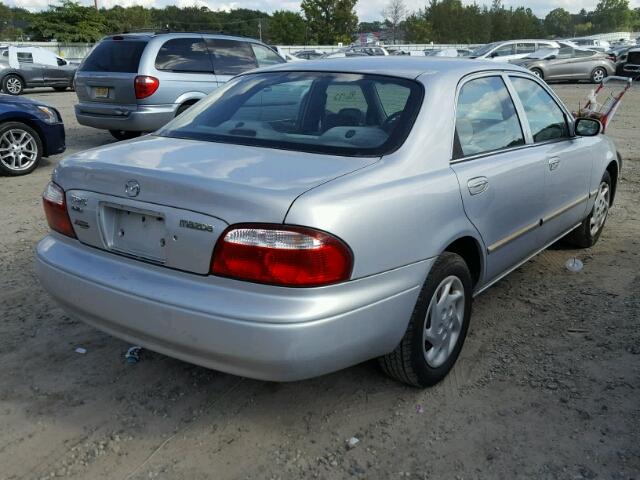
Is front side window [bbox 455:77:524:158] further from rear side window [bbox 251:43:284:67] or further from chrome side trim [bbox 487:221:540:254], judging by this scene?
rear side window [bbox 251:43:284:67]

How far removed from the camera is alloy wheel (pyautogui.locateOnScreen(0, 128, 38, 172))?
8156mm

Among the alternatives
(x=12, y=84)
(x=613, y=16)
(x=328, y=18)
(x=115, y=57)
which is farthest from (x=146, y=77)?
(x=613, y=16)

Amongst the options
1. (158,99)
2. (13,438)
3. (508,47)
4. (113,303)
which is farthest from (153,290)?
(508,47)

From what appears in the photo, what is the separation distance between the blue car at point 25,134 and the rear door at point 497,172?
655 centimetres

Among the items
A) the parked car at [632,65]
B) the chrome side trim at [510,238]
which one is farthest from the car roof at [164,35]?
the parked car at [632,65]

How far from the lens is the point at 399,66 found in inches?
140

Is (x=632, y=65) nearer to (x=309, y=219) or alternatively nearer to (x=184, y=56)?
(x=184, y=56)

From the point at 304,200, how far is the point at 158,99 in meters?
7.49

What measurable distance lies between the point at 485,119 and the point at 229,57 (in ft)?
24.3

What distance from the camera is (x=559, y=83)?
24984mm

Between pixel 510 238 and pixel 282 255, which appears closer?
pixel 282 255

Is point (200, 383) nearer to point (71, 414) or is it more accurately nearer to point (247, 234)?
point (71, 414)

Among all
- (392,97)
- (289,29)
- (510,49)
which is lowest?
(392,97)

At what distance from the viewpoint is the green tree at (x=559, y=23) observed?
11306cm
